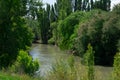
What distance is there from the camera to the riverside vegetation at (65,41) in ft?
45.3

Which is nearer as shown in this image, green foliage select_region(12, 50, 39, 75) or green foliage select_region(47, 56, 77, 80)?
green foliage select_region(47, 56, 77, 80)

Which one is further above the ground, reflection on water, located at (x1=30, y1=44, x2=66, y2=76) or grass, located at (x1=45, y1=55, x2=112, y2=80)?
grass, located at (x1=45, y1=55, x2=112, y2=80)

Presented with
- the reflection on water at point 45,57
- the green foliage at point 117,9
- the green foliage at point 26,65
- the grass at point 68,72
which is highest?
the grass at point 68,72

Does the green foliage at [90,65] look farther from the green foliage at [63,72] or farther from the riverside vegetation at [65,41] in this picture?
the green foliage at [63,72]

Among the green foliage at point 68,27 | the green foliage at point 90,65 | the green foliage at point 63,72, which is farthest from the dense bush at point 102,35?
Answer: the green foliage at point 63,72

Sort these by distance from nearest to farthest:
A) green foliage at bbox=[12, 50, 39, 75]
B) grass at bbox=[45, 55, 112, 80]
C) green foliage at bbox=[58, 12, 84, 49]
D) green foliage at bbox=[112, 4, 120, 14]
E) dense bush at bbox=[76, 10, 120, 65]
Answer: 1. grass at bbox=[45, 55, 112, 80]
2. green foliage at bbox=[12, 50, 39, 75]
3. dense bush at bbox=[76, 10, 120, 65]
4. green foliage at bbox=[112, 4, 120, 14]
5. green foliage at bbox=[58, 12, 84, 49]

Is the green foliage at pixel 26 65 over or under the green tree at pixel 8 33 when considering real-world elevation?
under

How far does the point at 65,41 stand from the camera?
7369 centimetres

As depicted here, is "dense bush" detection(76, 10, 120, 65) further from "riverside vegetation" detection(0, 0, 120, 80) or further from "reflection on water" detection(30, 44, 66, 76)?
"reflection on water" detection(30, 44, 66, 76)

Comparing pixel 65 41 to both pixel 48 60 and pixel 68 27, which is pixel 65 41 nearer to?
pixel 68 27

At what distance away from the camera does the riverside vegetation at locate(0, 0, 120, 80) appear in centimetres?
1380

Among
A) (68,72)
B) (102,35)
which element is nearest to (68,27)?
(102,35)

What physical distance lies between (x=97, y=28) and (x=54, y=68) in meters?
36.1

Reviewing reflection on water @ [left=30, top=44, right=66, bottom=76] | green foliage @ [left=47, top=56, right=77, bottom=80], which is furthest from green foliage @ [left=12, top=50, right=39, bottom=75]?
green foliage @ [left=47, top=56, right=77, bottom=80]
